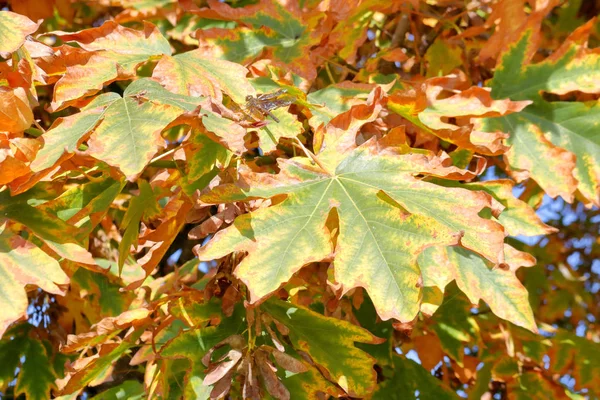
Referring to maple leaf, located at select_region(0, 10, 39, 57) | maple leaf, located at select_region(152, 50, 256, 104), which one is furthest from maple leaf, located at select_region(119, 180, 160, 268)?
maple leaf, located at select_region(0, 10, 39, 57)

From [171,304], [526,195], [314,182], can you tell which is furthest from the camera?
[526,195]

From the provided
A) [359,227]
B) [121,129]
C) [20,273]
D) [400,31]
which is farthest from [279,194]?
[400,31]

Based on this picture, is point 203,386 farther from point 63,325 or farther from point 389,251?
point 63,325

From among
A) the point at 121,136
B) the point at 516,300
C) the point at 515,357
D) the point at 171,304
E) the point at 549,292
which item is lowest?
the point at 549,292

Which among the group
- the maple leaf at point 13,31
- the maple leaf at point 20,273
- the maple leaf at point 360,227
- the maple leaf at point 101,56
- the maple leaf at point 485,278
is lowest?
the maple leaf at point 485,278

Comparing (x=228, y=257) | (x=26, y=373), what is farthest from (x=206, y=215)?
(x=26, y=373)

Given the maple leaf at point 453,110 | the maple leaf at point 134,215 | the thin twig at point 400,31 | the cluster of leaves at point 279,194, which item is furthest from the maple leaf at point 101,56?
the thin twig at point 400,31

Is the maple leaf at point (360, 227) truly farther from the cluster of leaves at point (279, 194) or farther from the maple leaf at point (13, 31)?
the maple leaf at point (13, 31)
